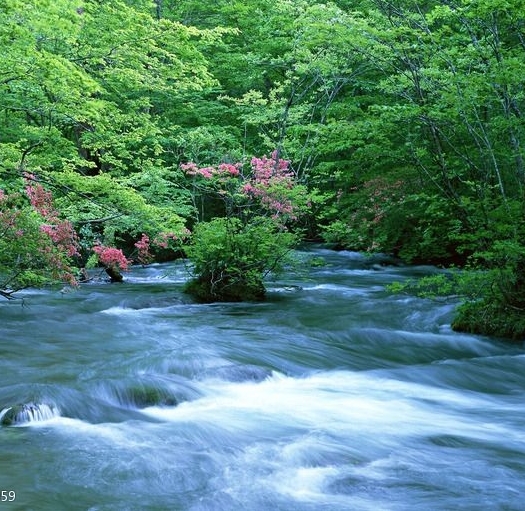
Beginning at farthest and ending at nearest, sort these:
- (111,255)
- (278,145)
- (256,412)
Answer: (278,145), (111,255), (256,412)

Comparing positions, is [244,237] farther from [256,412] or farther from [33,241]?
[256,412]

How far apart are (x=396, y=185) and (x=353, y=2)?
26.7ft

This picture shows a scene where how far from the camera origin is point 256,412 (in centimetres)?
652

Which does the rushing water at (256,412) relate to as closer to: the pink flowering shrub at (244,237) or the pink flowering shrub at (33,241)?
the pink flowering shrub at (33,241)

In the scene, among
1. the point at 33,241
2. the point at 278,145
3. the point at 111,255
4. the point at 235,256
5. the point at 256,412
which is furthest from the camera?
the point at 278,145

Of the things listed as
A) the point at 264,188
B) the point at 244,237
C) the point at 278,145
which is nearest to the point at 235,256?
the point at 244,237

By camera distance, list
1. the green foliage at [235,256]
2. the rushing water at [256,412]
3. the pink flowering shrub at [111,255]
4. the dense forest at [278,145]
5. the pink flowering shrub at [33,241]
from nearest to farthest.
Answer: the rushing water at [256,412], the dense forest at [278,145], the pink flowering shrub at [33,241], the pink flowering shrub at [111,255], the green foliage at [235,256]

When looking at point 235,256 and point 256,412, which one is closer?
point 256,412

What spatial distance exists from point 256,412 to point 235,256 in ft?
23.1

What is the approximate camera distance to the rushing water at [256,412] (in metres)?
4.54

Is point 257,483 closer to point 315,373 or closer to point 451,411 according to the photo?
point 451,411

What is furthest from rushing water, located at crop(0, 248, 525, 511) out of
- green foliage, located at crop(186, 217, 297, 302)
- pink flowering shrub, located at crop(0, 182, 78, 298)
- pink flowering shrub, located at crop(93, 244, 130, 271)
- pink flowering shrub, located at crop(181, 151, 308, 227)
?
pink flowering shrub, located at crop(181, 151, 308, 227)

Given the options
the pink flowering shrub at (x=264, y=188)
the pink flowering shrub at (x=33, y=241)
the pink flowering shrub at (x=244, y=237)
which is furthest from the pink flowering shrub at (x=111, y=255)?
the pink flowering shrub at (x=264, y=188)

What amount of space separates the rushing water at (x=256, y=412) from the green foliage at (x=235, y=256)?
172 centimetres
